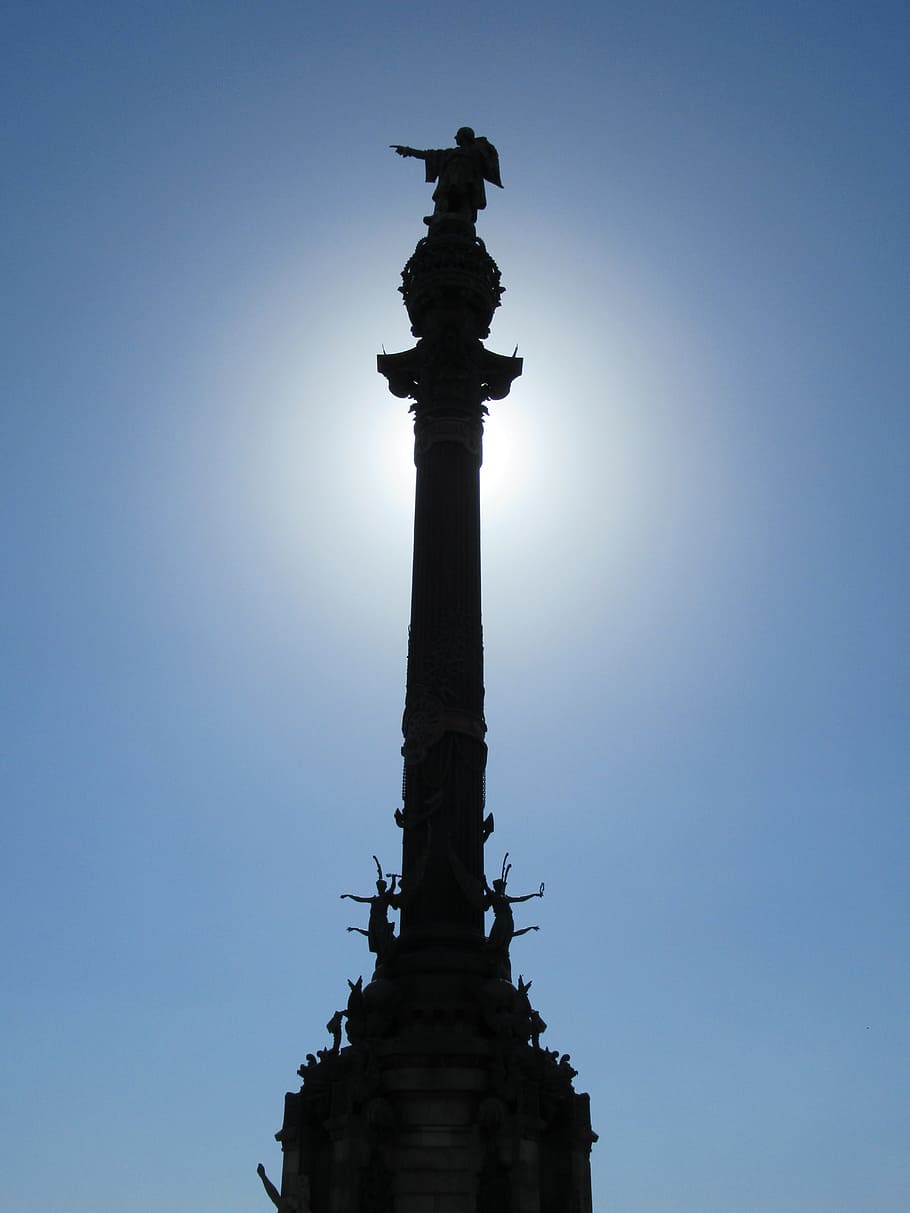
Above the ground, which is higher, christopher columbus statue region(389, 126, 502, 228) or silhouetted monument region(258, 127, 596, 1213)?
christopher columbus statue region(389, 126, 502, 228)

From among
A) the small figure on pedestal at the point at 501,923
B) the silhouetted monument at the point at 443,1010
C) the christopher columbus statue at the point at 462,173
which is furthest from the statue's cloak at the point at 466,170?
the small figure on pedestal at the point at 501,923

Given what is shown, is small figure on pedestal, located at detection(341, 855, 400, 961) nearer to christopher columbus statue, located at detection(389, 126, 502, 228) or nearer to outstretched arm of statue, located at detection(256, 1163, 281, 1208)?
outstretched arm of statue, located at detection(256, 1163, 281, 1208)

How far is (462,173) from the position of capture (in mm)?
36094

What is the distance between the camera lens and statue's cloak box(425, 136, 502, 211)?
35.9 meters

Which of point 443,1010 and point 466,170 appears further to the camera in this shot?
A: point 466,170

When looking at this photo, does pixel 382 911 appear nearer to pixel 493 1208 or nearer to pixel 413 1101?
pixel 413 1101

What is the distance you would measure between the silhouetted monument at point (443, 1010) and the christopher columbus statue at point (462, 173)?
4806mm

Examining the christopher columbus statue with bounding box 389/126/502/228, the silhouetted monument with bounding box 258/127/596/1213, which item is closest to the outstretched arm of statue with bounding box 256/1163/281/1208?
the silhouetted monument with bounding box 258/127/596/1213

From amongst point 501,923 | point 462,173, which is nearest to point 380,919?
point 501,923

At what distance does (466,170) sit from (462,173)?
0.18 meters

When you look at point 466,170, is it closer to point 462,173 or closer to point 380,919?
point 462,173

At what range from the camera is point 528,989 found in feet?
85.1

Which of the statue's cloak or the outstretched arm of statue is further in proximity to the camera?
the statue's cloak

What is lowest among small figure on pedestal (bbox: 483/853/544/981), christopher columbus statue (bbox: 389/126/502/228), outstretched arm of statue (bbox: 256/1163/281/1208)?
outstretched arm of statue (bbox: 256/1163/281/1208)
